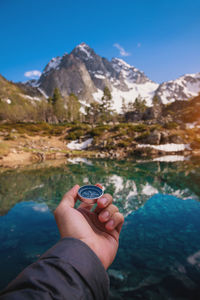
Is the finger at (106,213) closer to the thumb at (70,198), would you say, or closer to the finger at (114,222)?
the finger at (114,222)

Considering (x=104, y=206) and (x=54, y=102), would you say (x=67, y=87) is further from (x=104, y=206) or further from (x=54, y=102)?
(x=104, y=206)

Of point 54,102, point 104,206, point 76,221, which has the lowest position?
point 76,221

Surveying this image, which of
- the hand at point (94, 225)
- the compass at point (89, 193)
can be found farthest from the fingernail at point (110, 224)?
the compass at point (89, 193)

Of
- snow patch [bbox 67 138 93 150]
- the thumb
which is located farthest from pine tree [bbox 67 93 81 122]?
the thumb

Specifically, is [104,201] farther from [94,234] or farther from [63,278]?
[63,278]

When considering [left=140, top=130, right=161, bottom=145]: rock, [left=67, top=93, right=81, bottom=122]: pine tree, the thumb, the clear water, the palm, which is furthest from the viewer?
[left=67, top=93, right=81, bottom=122]: pine tree

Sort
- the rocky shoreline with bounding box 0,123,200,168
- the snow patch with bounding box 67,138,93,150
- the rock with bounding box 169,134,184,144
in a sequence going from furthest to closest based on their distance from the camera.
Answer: the snow patch with bounding box 67,138,93,150 < the rock with bounding box 169,134,184,144 < the rocky shoreline with bounding box 0,123,200,168

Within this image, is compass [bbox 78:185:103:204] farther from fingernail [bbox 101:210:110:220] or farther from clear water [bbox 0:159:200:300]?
clear water [bbox 0:159:200:300]

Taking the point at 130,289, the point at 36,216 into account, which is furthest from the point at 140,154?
the point at 130,289
